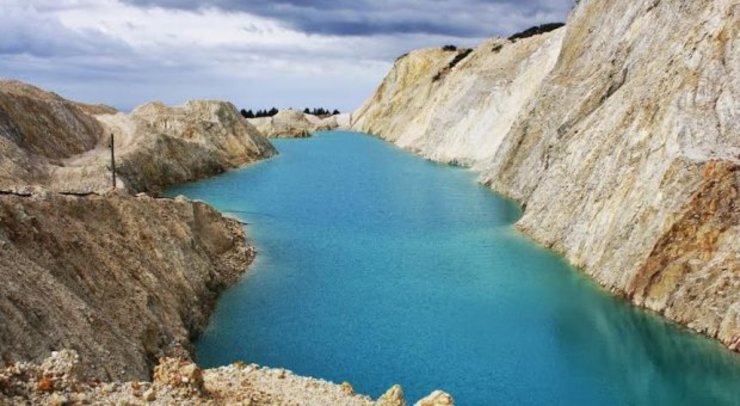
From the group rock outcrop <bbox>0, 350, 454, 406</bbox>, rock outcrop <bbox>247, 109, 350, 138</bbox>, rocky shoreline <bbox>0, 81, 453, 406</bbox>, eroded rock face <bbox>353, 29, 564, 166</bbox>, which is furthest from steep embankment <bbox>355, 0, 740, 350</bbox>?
rock outcrop <bbox>247, 109, 350, 138</bbox>

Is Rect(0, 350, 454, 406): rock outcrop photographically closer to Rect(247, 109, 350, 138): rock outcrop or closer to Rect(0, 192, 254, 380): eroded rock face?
Rect(0, 192, 254, 380): eroded rock face

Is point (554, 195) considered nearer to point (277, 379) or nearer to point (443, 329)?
point (443, 329)

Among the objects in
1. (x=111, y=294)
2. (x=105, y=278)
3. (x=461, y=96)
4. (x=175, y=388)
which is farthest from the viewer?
(x=461, y=96)

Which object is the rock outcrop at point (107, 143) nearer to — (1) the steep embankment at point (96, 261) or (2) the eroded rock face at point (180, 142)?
(2) the eroded rock face at point (180, 142)

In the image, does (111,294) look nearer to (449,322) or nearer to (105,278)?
(105,278)

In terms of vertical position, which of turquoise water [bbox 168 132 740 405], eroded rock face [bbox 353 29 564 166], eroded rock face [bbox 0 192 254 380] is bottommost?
turquoise water [bbox 168 132 740 405]

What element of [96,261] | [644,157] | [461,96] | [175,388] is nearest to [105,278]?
[96,261]
